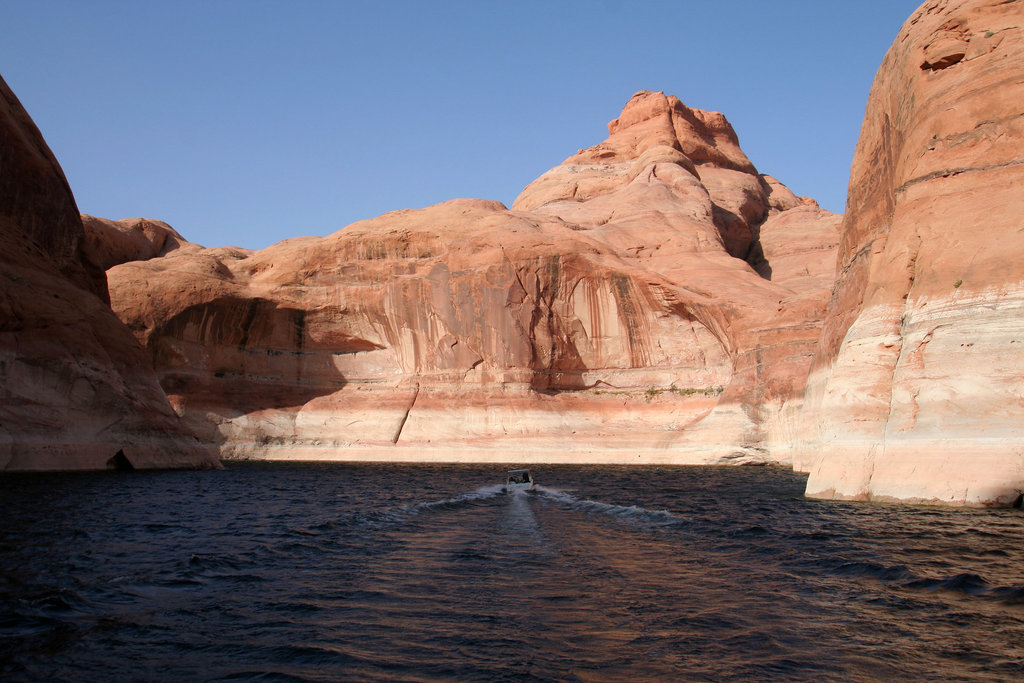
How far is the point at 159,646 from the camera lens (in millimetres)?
6773

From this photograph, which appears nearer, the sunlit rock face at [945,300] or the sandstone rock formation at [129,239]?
the sunlit rock face at [945,300]

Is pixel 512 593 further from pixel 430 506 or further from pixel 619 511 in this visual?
pixel 430 506

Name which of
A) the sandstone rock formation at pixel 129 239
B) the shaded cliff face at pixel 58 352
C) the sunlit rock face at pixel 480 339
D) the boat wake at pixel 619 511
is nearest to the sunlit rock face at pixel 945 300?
the boat wake at pixel 619 511

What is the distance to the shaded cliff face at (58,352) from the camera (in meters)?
25.2

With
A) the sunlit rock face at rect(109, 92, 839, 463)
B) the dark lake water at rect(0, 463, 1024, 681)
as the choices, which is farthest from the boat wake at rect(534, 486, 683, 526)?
the sunlit rock face at rect(109, 92, 839, 463)

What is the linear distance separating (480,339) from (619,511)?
99.6 ft

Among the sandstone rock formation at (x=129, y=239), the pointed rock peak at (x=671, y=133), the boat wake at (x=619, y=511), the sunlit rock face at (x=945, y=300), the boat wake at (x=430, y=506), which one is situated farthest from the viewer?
the pointed rock peak at (x=671, y=133)

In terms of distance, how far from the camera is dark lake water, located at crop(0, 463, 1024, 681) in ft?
20.5

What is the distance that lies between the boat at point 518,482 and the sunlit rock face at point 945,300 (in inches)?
382

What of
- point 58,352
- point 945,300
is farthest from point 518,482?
point 58,352

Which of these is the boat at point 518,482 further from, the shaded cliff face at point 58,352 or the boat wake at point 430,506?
the shaded cliff face at point 58,352

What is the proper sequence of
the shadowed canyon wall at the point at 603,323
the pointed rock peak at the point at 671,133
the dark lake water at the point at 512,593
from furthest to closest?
the pointed rock peak at the point at 671,133
the shadowed canyon wall at the point at 603,323
the dark lake water at the point at 512,593

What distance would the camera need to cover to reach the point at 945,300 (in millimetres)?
16516

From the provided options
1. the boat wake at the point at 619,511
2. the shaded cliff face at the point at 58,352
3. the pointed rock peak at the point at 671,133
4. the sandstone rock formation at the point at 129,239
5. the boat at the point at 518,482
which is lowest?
the boat at the point at 518,482
